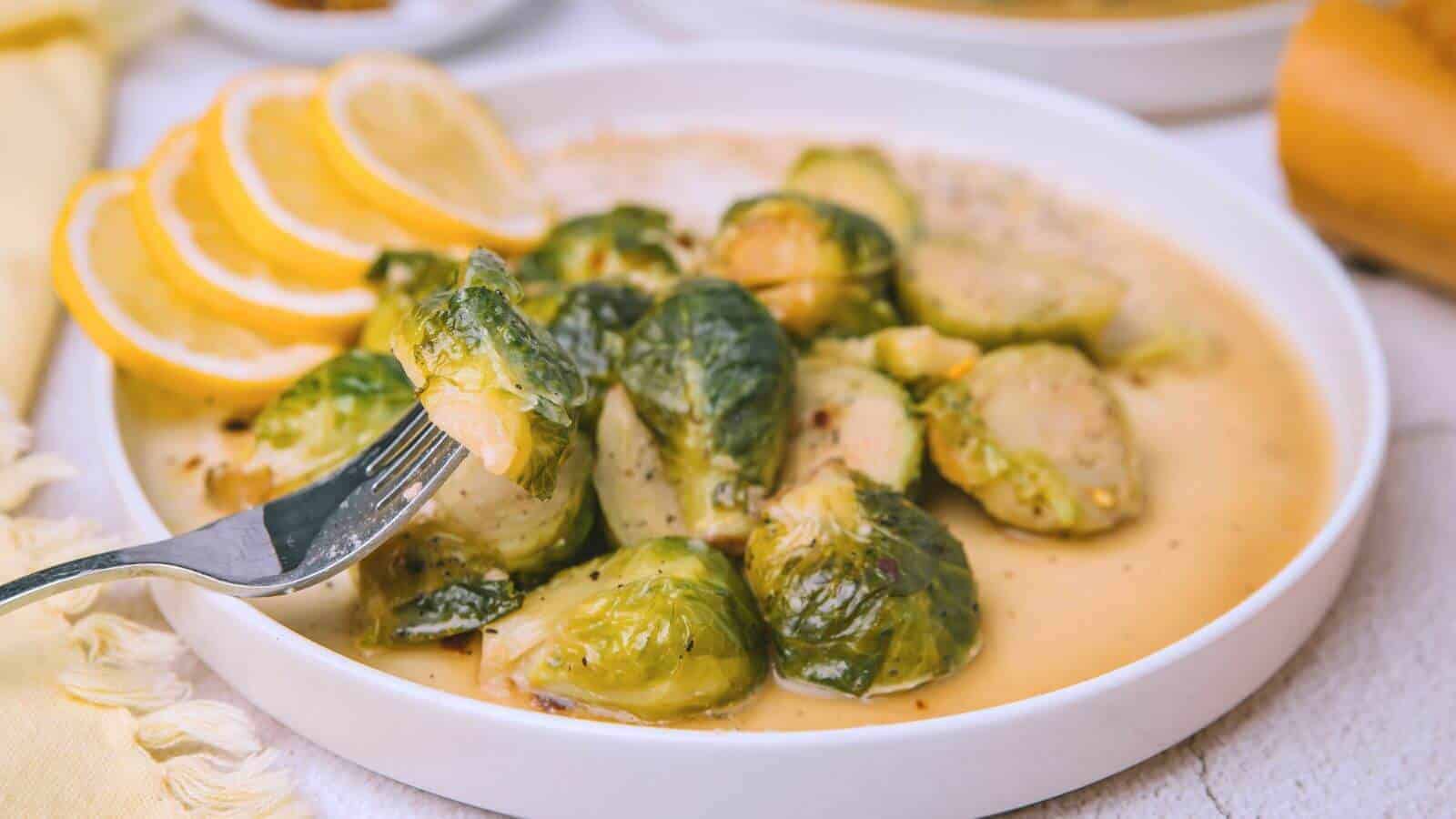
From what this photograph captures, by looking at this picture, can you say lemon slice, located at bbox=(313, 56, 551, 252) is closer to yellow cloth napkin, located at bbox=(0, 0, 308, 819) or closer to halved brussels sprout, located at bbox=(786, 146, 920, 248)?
halved brussels sprout, located at bbox=(786, 146, 920, 248)

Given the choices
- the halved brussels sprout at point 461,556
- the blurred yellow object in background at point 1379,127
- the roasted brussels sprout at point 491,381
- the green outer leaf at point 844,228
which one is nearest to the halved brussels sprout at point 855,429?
the green outer leaf at point 844,228

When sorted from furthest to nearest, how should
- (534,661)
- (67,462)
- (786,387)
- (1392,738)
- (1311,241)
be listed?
(1311,241) → (67,462) → (786,387) → (1392,738) → (534,661)

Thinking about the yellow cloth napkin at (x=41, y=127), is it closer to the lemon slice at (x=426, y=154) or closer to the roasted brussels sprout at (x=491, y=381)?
the lemon slice at (x=426, y=154)

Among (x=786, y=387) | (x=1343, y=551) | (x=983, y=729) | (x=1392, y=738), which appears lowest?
(x=1392, y=738)

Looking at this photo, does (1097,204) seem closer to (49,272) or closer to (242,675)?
(242,675)

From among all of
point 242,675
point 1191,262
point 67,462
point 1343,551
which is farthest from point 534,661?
point 1191,262

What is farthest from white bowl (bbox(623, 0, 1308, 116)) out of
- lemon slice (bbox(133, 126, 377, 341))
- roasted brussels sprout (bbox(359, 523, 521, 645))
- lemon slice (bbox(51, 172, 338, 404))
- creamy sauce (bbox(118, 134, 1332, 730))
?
roasted brussels sprout (bbox(359, 523, 521, 645))
